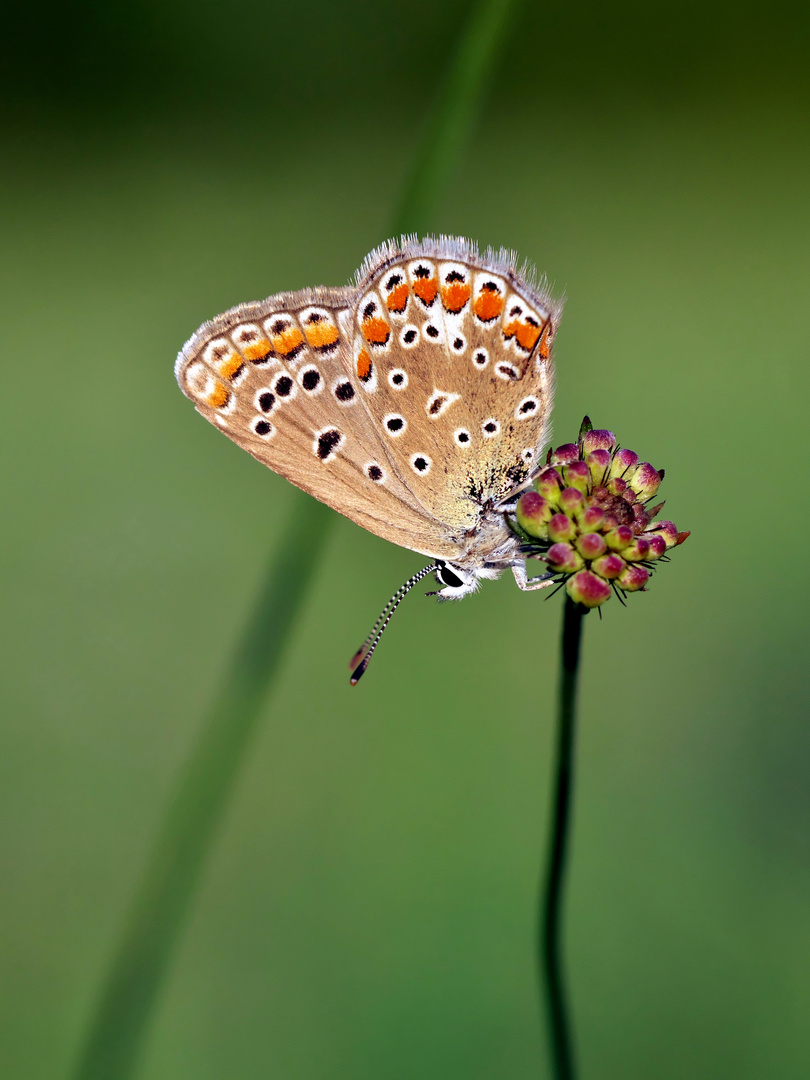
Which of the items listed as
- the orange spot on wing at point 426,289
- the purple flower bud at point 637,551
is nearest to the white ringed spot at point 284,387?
the orange spot on wing at point 426,289

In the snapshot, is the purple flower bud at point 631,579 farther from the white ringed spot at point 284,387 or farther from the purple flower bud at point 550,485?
the white ringed spot at point 284,387

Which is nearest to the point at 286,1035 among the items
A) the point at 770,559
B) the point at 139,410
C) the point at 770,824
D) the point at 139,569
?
the point at 770,824

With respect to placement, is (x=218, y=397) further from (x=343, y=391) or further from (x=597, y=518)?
(x=597, y=518)

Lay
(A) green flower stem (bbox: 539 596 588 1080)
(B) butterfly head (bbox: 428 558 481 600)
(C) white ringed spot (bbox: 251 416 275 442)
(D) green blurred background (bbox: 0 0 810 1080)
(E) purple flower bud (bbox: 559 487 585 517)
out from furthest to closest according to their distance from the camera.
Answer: (D) green blurred background (bbox: 0 0 810 1080) < (B) butterfly head (bbox: 428 558 481 600) < (C) white ringed spot (bbox: 251 416 275 442) < (E) purple flower bud (bbox: 559 487 585 517) < (A) green flower stem (bbox: 539 596 588 1080)

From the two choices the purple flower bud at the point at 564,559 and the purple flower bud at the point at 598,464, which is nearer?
the purple flower bud at the point at 564,559

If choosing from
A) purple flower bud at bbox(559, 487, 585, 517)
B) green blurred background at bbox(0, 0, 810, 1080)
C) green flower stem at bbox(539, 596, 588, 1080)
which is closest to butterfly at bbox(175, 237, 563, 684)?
purple flower bud at bbox(559, 487, 585, 517)

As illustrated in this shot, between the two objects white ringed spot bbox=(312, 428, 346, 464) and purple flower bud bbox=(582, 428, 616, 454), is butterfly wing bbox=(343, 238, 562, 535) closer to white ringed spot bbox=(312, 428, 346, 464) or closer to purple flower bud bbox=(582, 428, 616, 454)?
white ringed spot bbox=(312, 428, 346, 464)
